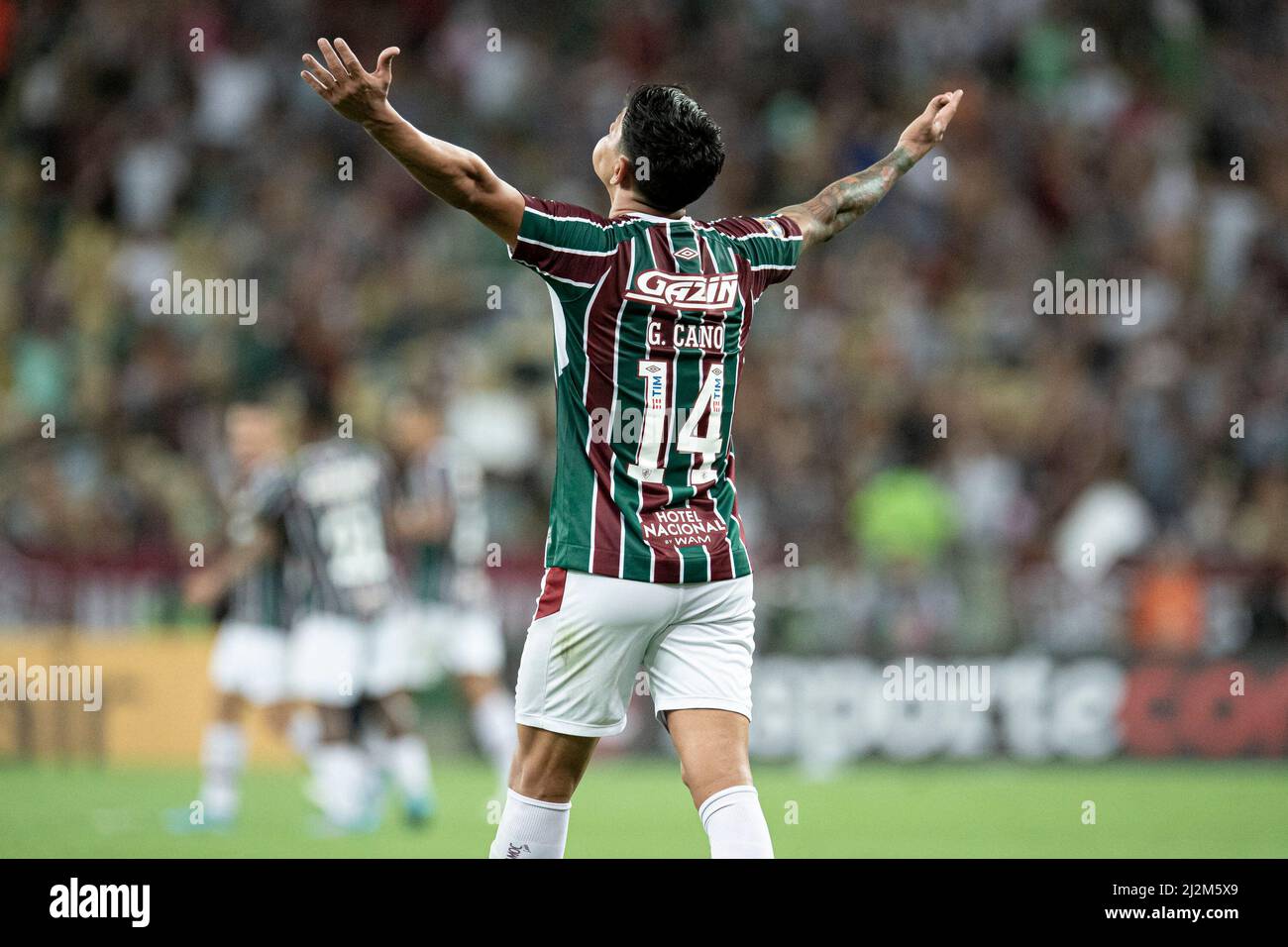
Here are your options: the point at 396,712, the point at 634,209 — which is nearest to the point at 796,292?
the point at 396,712

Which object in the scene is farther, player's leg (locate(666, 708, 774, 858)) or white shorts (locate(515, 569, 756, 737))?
white shorts (locate(515, 569, 756, 737))

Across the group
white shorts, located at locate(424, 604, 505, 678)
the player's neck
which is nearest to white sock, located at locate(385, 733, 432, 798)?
white shorts, located at locate(424, 604, 505, 678)

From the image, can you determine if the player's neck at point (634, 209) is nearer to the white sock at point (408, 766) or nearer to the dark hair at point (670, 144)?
the dark hair at point (670, 144)

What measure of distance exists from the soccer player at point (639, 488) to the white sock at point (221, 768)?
5.22 m

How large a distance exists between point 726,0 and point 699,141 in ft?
45.5

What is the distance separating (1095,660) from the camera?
12.8 meters

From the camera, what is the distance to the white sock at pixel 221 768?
32.2 feet

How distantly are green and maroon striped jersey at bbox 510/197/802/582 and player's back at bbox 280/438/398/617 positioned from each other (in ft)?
17.1

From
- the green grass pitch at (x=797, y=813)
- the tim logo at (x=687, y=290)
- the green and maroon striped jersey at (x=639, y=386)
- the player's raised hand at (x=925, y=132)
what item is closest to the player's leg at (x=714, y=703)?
the green and maroon striped jersey at (x=639, y=386)

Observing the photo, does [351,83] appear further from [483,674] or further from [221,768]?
[483,674]

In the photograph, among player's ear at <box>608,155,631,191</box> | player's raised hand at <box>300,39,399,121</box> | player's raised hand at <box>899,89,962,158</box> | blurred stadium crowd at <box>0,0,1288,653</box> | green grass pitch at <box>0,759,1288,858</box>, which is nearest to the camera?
player's raised hand at <box>300,39,399,121</box>

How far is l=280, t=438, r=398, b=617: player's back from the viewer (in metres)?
10.1

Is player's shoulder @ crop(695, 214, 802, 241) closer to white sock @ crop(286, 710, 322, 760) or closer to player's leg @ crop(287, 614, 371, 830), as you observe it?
player's leg @ crop(287, 614, 371, 830)
